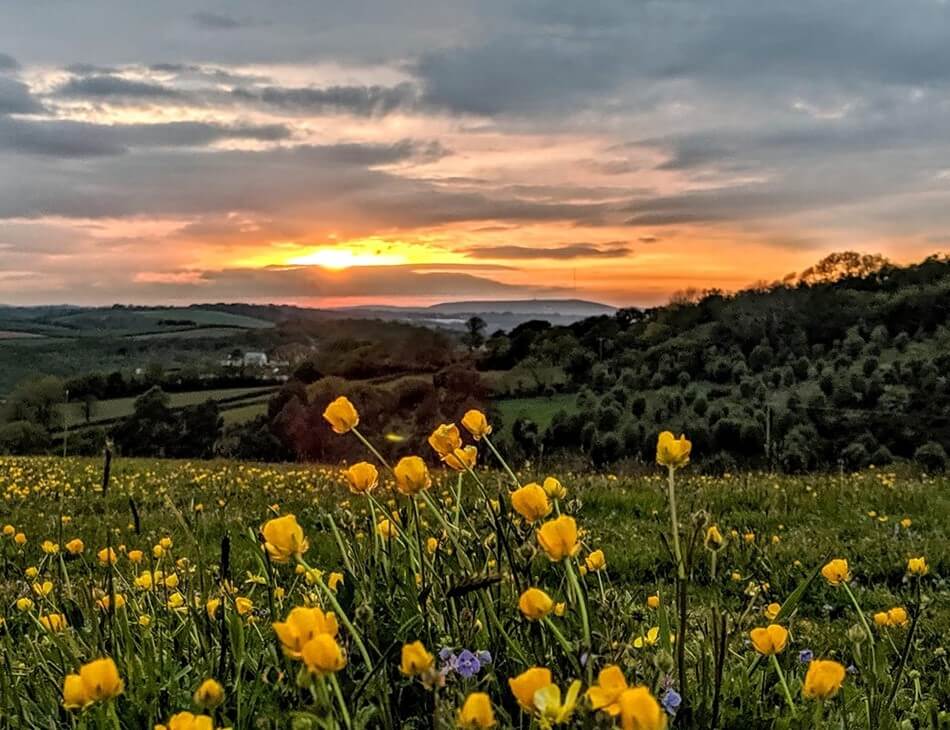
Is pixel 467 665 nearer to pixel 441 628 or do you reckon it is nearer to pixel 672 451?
pixel 441 628

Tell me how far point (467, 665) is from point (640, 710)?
0.74 meters

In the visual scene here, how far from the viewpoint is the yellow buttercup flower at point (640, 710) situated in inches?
48.4

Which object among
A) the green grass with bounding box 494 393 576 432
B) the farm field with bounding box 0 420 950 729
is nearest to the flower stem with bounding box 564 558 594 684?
the farm field with bounding box 0 420 950 729

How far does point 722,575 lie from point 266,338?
20.7 metres

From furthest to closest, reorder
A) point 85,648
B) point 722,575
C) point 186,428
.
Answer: point 186,428 < point 722,575 < point 85,648

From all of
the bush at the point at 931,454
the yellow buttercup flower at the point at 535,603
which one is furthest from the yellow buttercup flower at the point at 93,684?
the bush at the point at 931,454

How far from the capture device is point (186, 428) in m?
20.3

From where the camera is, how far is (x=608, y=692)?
1.38m

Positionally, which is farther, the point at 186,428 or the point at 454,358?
the point at 186,428

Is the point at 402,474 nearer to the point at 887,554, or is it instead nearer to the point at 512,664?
the point at 512,664

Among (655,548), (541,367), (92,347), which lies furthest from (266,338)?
(655,548)

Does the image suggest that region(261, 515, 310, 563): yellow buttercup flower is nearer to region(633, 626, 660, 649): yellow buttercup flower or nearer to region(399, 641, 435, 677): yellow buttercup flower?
region(399, 641, 435, 677): yellow buttercup flower

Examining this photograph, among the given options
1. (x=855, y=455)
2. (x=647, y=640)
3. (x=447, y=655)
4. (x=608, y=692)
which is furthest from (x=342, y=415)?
(x=855, y=455)

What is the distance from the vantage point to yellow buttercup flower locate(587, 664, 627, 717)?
4.42ft
